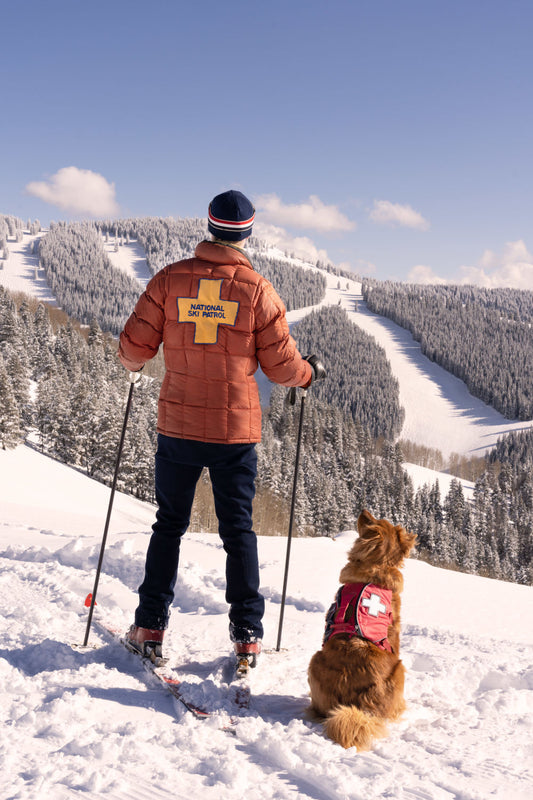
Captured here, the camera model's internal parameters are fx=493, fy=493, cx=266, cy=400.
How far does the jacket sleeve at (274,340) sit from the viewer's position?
287 centimetres

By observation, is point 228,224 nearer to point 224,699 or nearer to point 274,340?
point 274,340

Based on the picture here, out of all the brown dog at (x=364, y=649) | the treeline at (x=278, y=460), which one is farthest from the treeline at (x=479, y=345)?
the brown dog at (x=364, y=649)

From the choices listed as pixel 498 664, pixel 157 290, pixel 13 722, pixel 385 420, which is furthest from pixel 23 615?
pixel 385 420

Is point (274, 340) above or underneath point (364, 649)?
above

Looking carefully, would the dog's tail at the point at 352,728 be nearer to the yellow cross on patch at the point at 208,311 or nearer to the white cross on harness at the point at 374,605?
the white cross on harness at the point at 374,605

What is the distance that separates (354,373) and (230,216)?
474 feet

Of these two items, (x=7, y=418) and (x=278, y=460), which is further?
(x=278, y=460)

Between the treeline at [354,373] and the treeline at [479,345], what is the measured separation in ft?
73.2

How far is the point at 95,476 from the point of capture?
1676 inches

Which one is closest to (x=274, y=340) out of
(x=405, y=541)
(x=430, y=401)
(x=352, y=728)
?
(x=405, y=541)

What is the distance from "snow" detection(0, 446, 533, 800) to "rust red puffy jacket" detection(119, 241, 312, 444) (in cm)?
143

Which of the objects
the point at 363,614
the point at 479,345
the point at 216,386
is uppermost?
the point at 479,345

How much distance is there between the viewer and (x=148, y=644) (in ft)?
9.88

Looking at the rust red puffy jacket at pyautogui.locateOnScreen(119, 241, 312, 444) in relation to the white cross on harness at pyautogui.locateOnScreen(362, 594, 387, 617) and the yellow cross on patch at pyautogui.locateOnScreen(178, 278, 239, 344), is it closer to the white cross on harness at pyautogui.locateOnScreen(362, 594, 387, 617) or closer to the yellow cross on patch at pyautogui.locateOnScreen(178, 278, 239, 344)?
the yellow cross on patch at pyautogui.locateOnScreen(178, 278, 239, 344)
